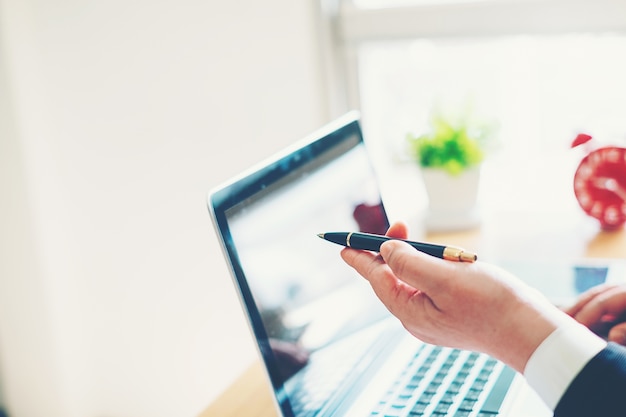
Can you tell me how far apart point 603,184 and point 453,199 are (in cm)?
26

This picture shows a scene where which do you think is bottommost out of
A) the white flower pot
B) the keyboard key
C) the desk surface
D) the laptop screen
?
the desk surface

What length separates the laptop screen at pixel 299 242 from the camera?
0.81 m

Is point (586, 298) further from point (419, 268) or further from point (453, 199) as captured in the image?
point (453, 199)

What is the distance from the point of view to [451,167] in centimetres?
142

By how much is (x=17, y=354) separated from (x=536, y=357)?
4.70 ft

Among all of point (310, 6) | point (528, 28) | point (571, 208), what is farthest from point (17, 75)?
point (571, 208)

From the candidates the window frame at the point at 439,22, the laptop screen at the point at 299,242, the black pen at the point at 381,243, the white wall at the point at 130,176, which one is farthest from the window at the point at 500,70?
the black pen at the point at 381,243

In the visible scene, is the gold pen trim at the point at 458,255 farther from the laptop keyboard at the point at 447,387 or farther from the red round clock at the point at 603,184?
the red round clock at the point at 603,184

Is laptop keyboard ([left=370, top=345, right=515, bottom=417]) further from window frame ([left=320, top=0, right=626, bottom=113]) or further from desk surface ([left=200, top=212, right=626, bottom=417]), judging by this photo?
window frame ([left=320, top=0, right=626, bottom=113])

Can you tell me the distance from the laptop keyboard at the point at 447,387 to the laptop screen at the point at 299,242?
89mm

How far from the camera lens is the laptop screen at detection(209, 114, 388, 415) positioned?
81 centimetres

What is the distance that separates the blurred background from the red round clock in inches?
7.7

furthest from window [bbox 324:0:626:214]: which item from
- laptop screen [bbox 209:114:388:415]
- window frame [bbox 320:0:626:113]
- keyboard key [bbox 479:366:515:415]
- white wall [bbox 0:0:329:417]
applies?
keyboard key [bbox 479:366:515:415]

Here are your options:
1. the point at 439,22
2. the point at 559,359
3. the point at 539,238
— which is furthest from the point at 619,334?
the point at 439,22
